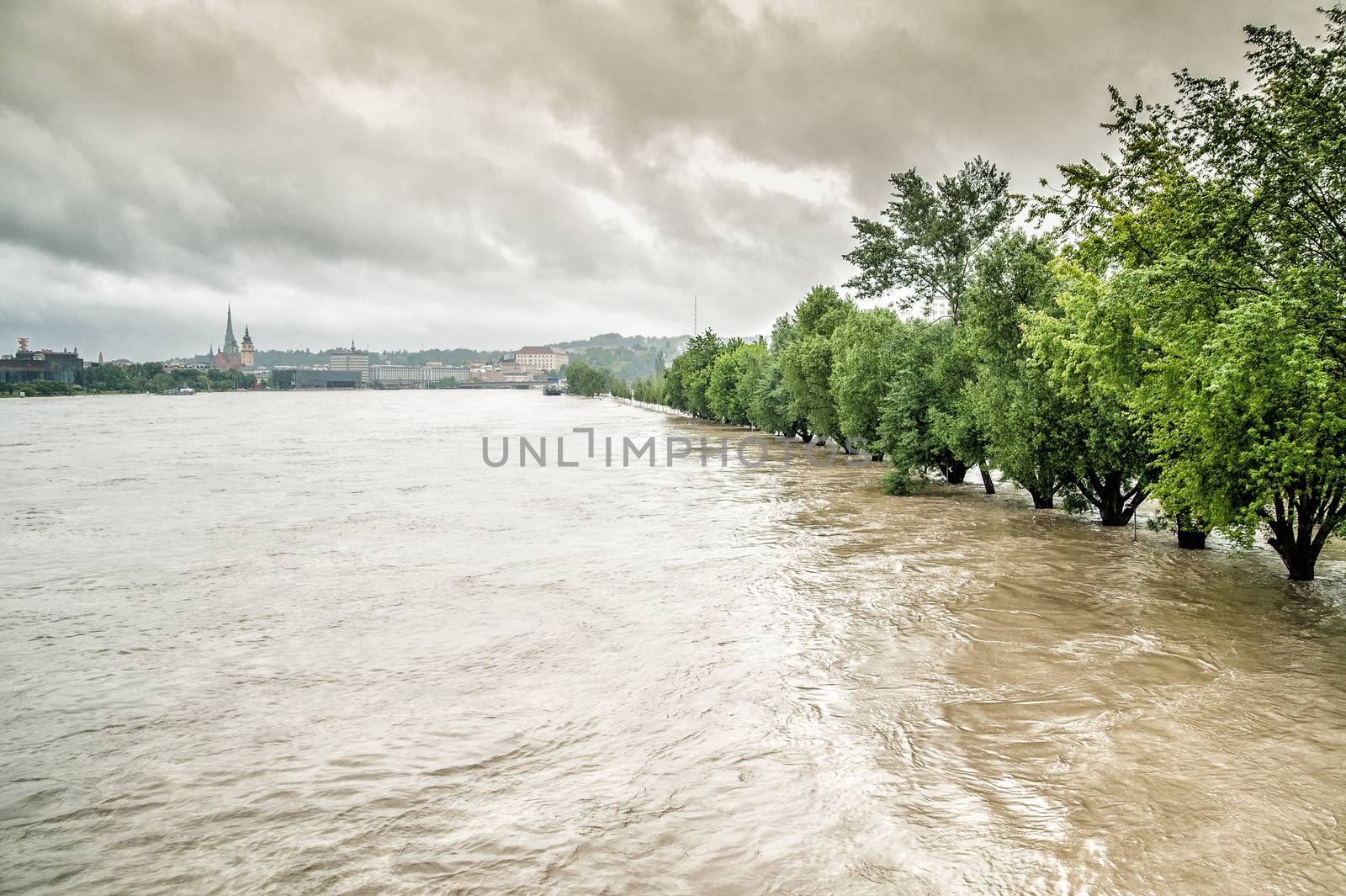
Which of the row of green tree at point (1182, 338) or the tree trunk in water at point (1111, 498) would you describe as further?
the tree trunk in water at point (1111, 498)

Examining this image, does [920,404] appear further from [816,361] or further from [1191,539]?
[816,361]

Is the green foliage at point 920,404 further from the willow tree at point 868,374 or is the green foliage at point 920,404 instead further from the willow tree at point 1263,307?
the willow tree at point 1263,307

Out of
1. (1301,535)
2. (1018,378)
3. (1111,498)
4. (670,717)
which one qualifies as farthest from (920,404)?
(670,717)

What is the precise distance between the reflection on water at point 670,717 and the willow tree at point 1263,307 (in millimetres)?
2677

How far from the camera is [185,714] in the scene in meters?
10.7

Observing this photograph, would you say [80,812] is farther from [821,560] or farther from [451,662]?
[821,560]

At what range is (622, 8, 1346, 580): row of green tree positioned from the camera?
1327 cm

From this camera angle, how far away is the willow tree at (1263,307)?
41.9ft

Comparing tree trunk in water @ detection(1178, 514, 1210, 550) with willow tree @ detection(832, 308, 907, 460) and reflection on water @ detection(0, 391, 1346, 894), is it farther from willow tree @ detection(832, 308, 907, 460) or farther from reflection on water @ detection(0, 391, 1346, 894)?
willow tree @ detection(832, 308, 907, 460)

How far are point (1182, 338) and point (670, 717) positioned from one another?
12551 mm

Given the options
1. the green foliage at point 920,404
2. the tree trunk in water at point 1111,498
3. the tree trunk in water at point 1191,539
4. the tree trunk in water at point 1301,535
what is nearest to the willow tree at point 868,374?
the green foliage at point 920,404

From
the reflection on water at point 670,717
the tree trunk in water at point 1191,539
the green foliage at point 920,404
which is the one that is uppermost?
the green foliage at point 920,404

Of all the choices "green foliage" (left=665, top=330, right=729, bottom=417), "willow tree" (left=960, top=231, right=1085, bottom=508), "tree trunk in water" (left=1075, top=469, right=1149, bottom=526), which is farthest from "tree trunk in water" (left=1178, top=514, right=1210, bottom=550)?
"green foliage" (left=665, top=330, right=729, bottom=417)

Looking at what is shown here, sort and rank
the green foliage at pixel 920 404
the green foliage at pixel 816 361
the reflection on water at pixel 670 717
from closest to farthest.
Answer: the reflection on water at pixel 670 717
the green foliage at pixel 920 404
the green foliage at pixel 816 361
